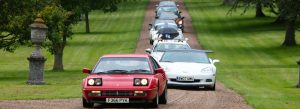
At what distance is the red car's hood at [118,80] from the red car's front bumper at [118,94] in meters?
0.11

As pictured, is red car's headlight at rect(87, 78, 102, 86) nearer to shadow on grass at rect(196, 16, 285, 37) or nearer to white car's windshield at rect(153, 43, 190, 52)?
white car's windshield at rect(153, 43, 190, 52)

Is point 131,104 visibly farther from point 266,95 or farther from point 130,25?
point 130,25

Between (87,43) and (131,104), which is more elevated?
(131,104)

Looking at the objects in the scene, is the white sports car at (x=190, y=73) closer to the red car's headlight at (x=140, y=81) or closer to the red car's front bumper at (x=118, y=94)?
the red car's headlight at (x=140, y=81)

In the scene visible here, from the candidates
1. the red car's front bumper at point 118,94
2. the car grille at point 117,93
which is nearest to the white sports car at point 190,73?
the red car's front bumper at point 118,94

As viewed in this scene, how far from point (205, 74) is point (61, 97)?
588cm

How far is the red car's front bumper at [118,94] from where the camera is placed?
54.8 ft

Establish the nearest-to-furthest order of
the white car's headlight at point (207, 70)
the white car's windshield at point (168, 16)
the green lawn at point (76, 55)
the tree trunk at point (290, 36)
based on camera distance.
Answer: the green lawn at point (76, 55)
the white car's headlight at point (207, 70)
the tree trunk at point (290, 36)
the white car's windshield at point (168, 16)

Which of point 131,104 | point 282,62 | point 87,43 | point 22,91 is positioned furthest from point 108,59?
point 87,43

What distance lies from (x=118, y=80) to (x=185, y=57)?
31.3ft

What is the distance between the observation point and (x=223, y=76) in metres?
34.2

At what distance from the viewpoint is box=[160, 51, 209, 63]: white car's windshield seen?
26.0 metres

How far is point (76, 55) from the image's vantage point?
51188 millimetres

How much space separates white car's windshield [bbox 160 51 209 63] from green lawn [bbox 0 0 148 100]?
321 cm
